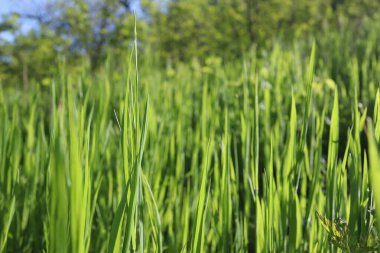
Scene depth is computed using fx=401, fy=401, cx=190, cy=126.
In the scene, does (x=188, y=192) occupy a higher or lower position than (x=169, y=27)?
lower

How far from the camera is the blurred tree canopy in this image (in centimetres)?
596

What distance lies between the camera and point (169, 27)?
873 centimetres

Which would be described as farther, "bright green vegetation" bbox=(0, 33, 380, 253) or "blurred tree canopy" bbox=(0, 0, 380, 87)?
"blurred tree canopy" bbox=(0, 0, 380, 87)

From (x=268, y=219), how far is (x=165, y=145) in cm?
46

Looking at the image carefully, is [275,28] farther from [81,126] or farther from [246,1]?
[81,126]

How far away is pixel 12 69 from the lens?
284 inches

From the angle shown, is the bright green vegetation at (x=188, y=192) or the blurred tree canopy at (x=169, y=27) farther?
the blurred tree canopy at (x=169, y=27)

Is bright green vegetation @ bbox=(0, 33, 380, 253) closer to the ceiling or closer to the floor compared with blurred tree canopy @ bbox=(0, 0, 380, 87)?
closer to the floor

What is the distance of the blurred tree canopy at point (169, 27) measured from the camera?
596cm

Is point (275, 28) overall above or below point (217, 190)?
above

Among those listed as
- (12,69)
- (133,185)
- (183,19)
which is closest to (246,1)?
(183,19)

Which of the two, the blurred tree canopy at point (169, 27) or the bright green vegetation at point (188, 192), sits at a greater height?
the blurred tree canopy at point (169, 27)

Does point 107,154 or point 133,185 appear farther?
point 107,154

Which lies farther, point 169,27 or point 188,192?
point 169,27
